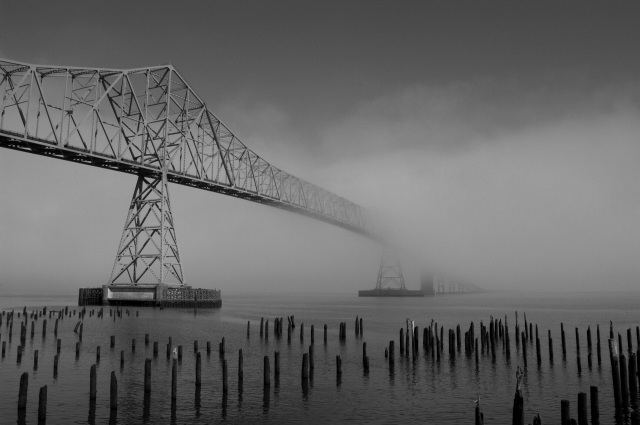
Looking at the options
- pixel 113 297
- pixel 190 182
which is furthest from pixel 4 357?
pixel 190 182

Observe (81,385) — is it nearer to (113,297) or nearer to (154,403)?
(154,403)

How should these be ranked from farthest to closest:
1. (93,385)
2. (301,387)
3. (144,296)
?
1. (144,296)
2. (301,387)
3. (93,385)

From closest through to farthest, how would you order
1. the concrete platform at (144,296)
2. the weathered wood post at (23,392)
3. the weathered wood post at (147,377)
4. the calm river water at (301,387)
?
the weathered wood post at (23,392)
the calm river water at (301,387)
the weathered wood post at (147,377)
the concrete platform at (144,296)

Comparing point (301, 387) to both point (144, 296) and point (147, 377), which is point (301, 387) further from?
point (144, 296)

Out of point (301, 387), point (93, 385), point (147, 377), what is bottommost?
point (301, 387)

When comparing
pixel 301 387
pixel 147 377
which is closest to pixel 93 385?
pixel 147 377

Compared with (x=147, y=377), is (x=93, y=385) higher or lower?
lower

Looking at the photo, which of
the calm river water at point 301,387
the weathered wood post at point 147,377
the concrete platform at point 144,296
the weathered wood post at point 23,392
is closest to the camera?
the weathered wood post at point 23,392

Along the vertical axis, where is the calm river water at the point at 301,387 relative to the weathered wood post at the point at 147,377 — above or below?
below

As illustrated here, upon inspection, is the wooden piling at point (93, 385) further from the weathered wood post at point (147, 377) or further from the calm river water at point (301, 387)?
the weathered wood post at point (147, 377)

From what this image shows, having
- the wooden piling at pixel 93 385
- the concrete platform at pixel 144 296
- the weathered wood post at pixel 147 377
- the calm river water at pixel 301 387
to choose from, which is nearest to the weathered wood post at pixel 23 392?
the calm river water at pixel 301 387

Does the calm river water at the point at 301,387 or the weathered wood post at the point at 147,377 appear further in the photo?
the weathered wood post at the point at 147,377

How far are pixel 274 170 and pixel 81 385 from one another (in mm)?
84531

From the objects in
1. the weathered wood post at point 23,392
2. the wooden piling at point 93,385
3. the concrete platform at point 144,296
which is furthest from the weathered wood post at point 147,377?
the concrete platform at point 144,296
